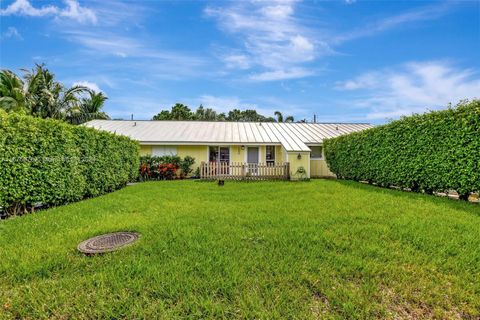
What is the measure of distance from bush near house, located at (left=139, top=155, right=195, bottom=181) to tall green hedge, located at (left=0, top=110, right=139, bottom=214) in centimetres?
576

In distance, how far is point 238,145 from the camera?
59.0 feet

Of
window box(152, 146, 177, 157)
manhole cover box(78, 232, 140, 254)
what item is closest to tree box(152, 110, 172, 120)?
window box(152, 146, 177, 157)

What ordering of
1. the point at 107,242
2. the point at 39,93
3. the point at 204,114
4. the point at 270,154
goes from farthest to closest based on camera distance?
1. the point at 204,114
2. the point at 39,93
3. the point at 270,154
4. the point at 107,242

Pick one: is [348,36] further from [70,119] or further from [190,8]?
[70,119]

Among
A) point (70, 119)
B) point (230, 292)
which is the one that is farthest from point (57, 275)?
point (70, 119)

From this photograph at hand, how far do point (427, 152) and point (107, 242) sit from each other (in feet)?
32.2

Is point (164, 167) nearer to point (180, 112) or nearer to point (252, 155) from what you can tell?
point (252, 155)

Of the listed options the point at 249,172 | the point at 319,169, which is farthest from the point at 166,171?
the point at 319,169

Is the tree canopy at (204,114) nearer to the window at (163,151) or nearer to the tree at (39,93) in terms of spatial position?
the tree at (39,93)

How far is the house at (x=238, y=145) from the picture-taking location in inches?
645

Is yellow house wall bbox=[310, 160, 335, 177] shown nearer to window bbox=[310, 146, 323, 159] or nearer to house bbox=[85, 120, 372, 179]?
house bbox=[85, 120, 372, 179]

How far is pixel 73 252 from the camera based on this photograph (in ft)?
13.0

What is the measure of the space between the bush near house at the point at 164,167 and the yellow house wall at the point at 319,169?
356 inches

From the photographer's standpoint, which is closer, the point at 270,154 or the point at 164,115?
the point at 270,154
